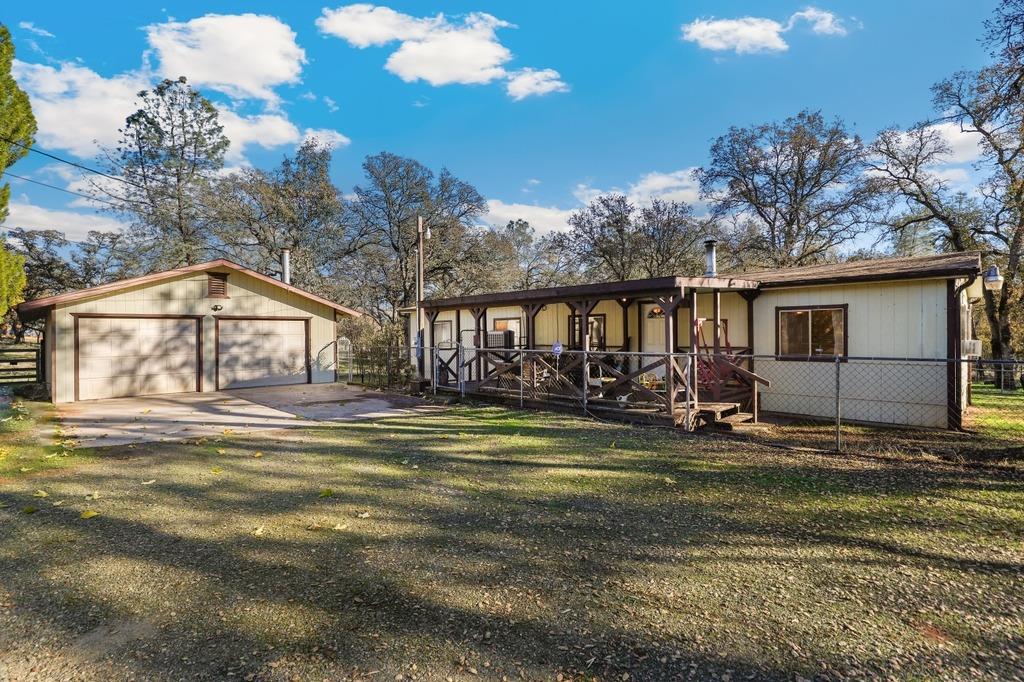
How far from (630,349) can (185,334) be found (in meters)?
11.4

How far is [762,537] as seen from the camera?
372cm

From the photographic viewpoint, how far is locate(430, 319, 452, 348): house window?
16.3 m

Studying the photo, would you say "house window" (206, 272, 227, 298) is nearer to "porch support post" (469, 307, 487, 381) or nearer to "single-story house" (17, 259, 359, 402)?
"single-story house" (17, 259, 359, 402)

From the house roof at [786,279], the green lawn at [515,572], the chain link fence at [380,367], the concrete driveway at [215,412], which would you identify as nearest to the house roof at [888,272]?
the house roof at [786,279]

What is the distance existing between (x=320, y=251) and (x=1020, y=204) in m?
26.2

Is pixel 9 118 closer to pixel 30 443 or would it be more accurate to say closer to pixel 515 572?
pixel 30 443

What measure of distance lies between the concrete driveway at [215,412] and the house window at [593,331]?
4.25 metres

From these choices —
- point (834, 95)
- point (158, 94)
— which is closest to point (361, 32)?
point (158, 94)

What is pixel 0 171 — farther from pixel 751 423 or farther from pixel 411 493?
pixel 751 423

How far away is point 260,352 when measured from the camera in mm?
14922

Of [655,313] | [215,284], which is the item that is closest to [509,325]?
[655,313]

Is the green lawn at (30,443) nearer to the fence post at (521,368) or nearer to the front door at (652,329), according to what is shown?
the fence post at (521,368)

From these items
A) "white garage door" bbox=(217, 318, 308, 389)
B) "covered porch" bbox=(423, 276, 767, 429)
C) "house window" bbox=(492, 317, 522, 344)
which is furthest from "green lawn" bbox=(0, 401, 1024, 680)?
"white garage door" bbox=(217, 318, 308, 389)

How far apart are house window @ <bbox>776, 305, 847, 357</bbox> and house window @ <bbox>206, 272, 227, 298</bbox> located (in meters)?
13.5
